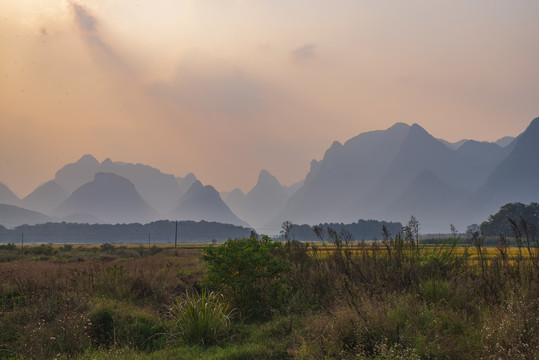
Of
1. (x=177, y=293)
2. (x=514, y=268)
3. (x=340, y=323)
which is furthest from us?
(x=177, y=293)

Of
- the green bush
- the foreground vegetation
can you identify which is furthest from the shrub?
the green bush

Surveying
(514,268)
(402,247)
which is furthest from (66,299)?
(514,268)

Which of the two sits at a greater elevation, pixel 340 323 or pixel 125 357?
pixel 340 323

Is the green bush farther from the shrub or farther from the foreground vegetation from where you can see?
the shrub

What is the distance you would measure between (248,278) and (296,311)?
5.94ft

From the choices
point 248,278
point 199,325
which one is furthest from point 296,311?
point 199,325

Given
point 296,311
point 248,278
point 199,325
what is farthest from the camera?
point 248,278

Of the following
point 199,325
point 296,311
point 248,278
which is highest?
point 248,278

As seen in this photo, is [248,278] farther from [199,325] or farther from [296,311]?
[199,325]

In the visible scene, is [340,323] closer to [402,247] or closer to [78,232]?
[402,247]

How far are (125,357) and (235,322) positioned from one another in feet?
13.2

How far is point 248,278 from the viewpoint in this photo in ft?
39.6

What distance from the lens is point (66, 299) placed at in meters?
11.1

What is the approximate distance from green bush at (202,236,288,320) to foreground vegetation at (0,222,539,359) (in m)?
0.03
